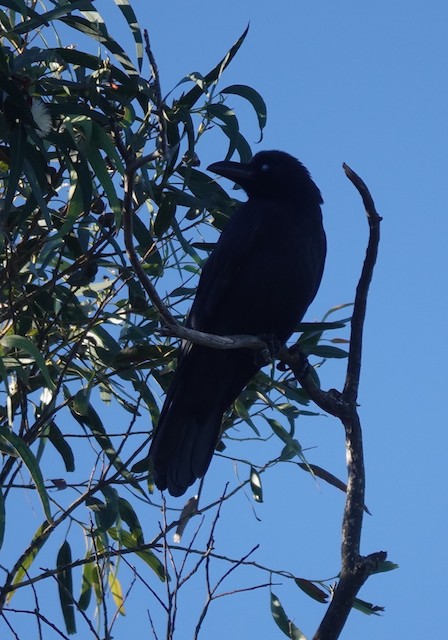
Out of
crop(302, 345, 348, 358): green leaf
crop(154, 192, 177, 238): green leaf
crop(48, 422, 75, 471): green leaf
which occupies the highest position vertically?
crop(154, 192, 177, 238): green leaf

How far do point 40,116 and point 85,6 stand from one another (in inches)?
14.5

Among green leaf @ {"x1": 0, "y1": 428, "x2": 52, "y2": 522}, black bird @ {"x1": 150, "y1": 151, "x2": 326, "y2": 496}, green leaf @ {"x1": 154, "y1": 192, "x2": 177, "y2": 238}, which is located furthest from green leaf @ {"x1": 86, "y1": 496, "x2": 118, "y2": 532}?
green leaf @ {"x1": 154, "y1": 192, "x2": 177, "y2": 238}

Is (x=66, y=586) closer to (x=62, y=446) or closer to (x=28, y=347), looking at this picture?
(x=62, y=446)

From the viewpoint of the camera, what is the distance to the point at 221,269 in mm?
3670

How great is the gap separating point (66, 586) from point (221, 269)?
111 cm

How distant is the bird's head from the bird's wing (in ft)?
1.03

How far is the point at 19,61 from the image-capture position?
9.46 feet

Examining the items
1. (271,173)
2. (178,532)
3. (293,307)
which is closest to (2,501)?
(178,532)

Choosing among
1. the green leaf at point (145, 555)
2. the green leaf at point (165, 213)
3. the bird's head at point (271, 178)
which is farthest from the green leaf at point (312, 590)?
the bird's head at point (271, 178)

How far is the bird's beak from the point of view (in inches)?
155

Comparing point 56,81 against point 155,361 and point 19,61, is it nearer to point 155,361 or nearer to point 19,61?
point 19,61

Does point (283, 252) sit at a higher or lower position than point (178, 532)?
higher

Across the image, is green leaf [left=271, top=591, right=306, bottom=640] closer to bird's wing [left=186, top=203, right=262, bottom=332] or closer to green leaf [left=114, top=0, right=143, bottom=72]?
bird's wing [left=186, top=203, right=262, bottom=332]

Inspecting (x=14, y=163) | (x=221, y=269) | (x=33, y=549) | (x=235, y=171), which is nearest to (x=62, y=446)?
(x=33, y=549)
